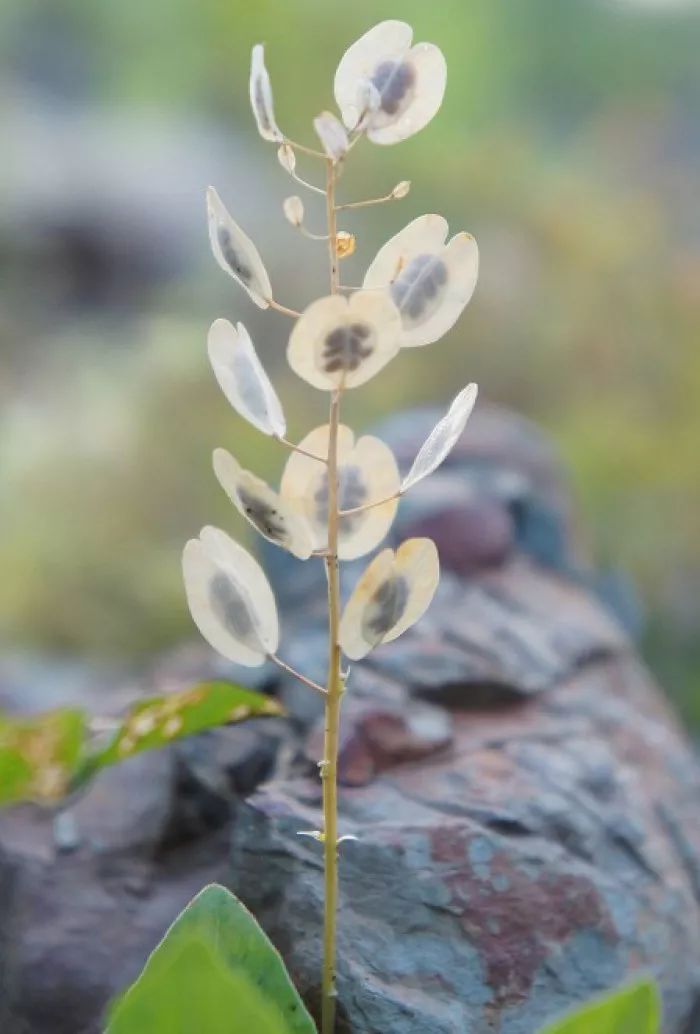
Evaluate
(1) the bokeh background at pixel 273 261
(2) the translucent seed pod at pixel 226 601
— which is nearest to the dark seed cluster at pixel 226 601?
(2) the translucent seed pod at pixel 226 601

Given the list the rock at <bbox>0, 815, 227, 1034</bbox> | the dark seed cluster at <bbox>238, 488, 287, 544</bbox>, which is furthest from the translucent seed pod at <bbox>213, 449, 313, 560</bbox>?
the rock at <bbox>0, 815, 227, 1034</bbox>

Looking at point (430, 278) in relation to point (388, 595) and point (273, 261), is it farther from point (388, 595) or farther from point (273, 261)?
point (273, 261)

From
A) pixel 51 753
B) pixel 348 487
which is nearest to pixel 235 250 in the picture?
pixel 348 487

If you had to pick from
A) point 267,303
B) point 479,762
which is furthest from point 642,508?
point 267,303

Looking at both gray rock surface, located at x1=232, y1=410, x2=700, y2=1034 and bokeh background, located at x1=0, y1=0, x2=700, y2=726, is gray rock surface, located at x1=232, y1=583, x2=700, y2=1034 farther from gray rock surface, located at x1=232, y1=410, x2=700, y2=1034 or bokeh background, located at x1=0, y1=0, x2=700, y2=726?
bokeh background, located at x1=0, y1=0, x2=700, y2=726

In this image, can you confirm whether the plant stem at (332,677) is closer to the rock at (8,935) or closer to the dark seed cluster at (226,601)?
the dark seed cluster at (226,601)

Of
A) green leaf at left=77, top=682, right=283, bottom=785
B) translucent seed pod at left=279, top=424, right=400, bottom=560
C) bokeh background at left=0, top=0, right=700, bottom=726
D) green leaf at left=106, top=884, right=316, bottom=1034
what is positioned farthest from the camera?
bokeh background at left=0, top=0, right=700, bottom=726
